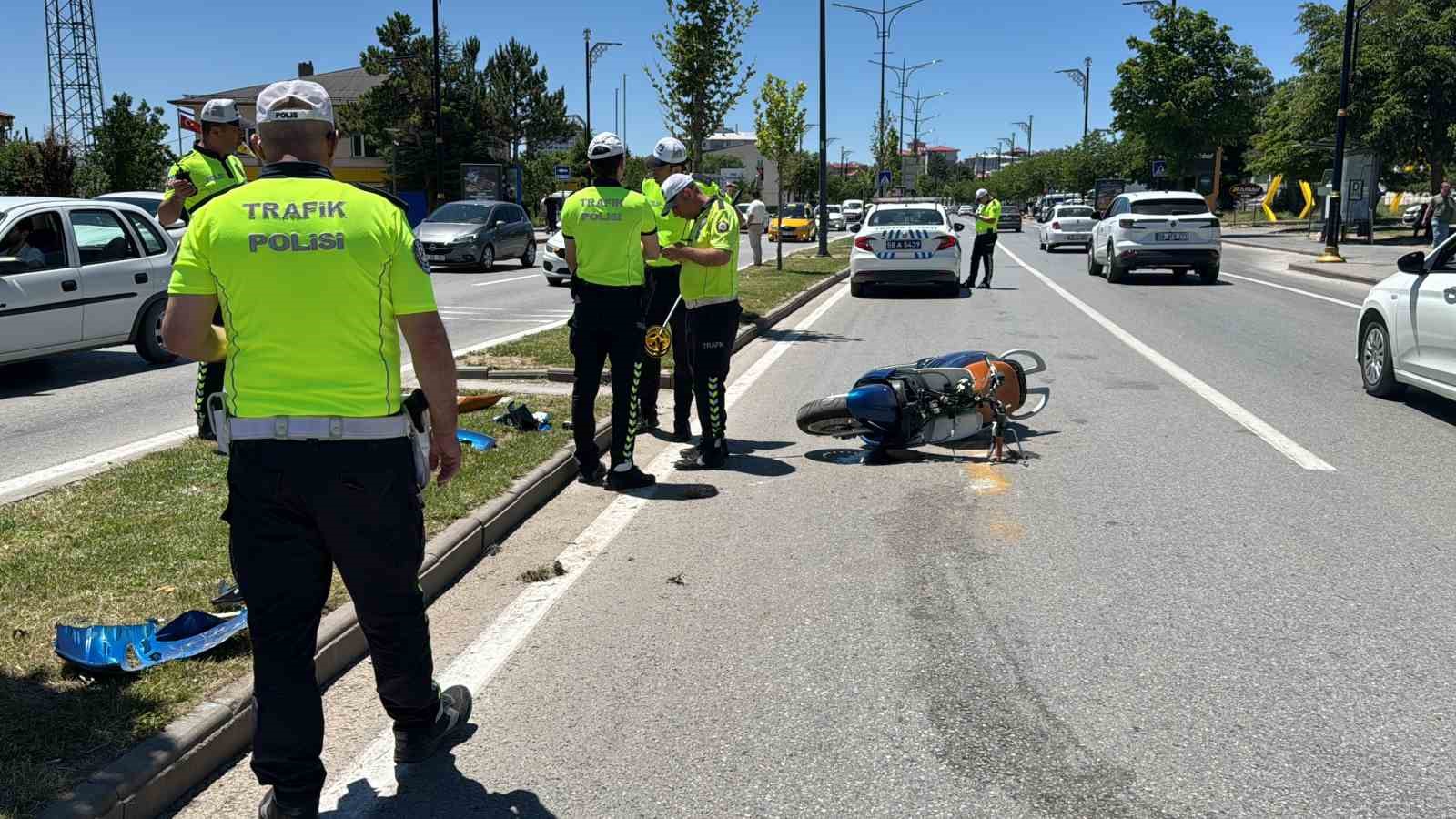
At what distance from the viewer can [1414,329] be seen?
9039mm

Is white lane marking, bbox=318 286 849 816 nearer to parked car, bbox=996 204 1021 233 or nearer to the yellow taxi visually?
the yellow taxi

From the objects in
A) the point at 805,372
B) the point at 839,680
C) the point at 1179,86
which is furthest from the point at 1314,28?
the point at 839,680

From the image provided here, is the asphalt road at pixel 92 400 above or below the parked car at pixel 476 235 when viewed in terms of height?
below

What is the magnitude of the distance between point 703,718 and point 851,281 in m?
17.2

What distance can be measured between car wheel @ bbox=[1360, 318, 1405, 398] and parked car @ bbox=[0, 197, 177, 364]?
995cm

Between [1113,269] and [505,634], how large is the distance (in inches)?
781

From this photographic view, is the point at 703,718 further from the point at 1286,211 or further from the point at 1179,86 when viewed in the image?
the point at 1286,211

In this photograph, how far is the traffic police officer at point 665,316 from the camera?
25.4ft

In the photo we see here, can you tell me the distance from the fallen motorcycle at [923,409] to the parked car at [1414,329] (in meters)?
3.23

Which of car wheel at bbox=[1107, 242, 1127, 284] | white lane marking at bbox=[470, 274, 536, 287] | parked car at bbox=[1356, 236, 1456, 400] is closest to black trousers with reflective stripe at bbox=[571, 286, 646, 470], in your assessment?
parked car at bbox=[1356, 236, 1456, 400]

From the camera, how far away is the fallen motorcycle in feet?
25.1

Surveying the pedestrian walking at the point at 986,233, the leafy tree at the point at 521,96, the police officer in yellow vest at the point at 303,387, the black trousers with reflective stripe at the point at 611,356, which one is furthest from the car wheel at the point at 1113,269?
the leafy tree at the point at 521,96

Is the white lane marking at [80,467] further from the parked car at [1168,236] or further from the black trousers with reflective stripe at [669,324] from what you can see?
the parked car at [1168,236]

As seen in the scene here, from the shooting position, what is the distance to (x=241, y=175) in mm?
7758
